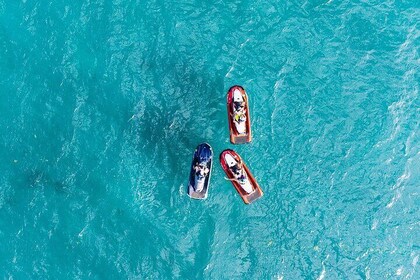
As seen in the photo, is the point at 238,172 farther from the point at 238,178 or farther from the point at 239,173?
the point at 238,178

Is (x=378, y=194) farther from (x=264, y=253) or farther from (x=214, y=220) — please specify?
(x=214, y=220)

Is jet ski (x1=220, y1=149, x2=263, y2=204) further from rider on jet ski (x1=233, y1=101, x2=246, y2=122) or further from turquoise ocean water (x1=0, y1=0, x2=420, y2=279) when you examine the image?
rider on jet ski (x1=233, y1=101, x2=246, y2=122)

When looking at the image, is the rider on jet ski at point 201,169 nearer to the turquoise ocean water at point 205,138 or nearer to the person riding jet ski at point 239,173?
the turquoise ocean water at point 205,138

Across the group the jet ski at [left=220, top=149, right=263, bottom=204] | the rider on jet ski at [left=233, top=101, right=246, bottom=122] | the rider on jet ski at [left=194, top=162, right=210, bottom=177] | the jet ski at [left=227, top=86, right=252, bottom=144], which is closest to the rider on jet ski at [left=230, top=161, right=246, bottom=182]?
the jet ski at [left=220, top=149, right=263, bottom=204]

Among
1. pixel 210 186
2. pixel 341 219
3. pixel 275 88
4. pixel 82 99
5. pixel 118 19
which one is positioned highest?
pixel 118 19

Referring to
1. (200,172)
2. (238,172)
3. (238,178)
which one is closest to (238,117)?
(238,172)

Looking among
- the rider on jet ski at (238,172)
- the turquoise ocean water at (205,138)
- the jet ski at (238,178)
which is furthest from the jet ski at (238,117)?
the rider on jet ski at (238,172)

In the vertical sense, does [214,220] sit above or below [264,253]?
above

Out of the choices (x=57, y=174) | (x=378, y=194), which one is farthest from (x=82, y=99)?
(x=378, y=194)
